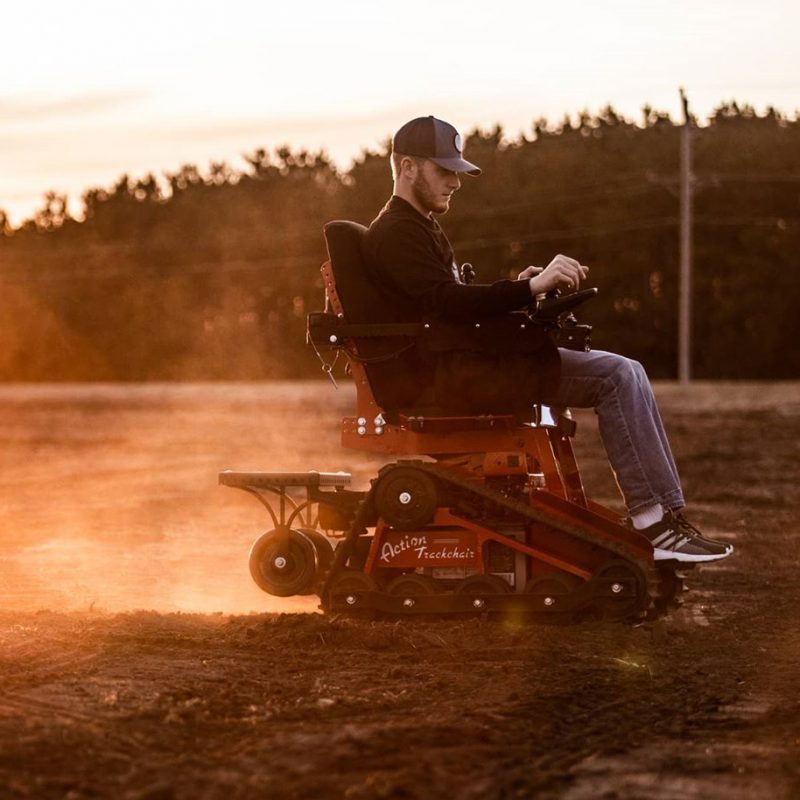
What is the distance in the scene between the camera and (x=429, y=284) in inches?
288

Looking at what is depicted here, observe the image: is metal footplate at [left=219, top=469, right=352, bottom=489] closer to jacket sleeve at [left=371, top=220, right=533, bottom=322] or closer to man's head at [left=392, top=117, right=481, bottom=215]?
jacket sleeve at [left=371, top=220, right=533, bottom=322]

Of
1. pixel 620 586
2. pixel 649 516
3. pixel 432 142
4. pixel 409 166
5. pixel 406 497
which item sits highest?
pixel 432 142

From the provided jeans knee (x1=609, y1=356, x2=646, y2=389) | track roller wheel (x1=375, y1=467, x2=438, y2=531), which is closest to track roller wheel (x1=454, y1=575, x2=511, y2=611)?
track roller wheel (x1=375, y1=467, x2=438, y2=531)

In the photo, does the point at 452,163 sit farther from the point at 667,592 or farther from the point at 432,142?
the point at 667,592

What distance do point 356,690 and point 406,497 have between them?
1760 millimetres

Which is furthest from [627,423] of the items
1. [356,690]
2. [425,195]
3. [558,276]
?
[356,690]

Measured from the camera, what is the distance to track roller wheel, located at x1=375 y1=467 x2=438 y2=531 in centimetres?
752

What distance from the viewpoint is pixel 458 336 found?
7336mm

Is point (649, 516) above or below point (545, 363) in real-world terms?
below

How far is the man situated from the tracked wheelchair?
0.35ft

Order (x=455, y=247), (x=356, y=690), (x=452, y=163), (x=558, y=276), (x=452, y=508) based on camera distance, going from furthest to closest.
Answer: (x=455, y=247), (x=452, y=508), (x=452, y=163), (x=558, y=276), (x=356, y=690)

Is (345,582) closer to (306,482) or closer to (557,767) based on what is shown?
(306,482)

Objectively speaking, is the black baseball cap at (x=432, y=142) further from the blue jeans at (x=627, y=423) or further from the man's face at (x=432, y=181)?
the blue jeans at (x=627, y=423)

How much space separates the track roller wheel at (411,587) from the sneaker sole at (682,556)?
105 cm
